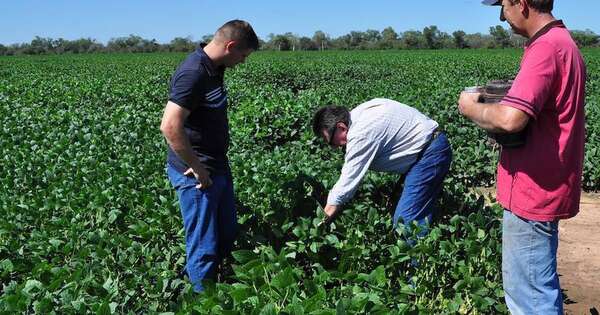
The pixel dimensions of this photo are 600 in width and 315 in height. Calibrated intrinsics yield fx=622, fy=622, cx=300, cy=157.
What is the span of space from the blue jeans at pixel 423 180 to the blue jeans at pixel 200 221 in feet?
3.70

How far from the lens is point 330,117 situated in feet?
12.2

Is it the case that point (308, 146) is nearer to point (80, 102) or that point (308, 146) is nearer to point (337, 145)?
point (337, 145)

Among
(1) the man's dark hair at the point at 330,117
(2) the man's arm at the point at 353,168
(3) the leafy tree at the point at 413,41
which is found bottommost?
(2) the man's arm at the point at 353,168

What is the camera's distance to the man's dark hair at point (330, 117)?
3689 millimetres

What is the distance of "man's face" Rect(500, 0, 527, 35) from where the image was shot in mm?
2623

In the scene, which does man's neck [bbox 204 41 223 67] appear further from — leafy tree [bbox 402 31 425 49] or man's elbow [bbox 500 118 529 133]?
leafy tree [bbox 402 31 425 49]

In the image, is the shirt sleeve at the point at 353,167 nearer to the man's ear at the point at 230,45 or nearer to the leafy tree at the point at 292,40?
the man's ear at the point at 230,45

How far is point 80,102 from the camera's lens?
1260 cm

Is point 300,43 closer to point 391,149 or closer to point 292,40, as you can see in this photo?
point 292,40

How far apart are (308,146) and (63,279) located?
189 inches

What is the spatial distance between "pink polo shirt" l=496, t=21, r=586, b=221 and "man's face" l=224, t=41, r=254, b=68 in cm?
149

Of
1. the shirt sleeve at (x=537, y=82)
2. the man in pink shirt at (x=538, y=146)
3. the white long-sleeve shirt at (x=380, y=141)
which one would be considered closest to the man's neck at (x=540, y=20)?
the man in pink shirt at (x=538, y=146)

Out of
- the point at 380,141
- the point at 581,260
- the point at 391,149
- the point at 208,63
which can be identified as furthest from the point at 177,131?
the point at 581,260

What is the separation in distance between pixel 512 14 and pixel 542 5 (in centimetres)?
12
